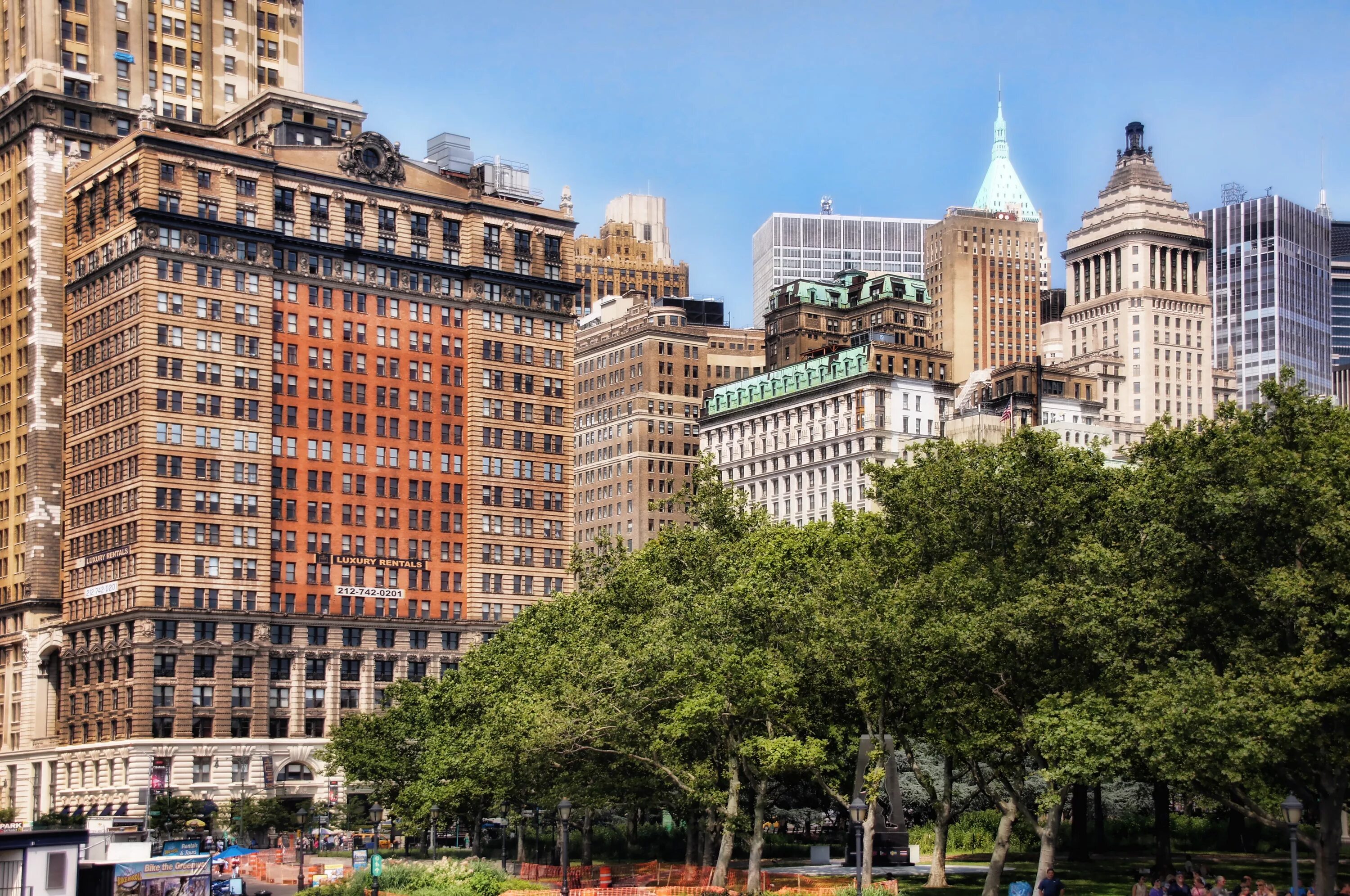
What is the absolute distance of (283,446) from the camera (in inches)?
5940

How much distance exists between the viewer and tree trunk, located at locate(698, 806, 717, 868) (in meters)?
79.6

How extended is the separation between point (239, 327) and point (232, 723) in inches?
1238

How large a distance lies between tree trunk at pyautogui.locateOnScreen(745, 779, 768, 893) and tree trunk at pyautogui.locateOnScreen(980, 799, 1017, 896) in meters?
9.11

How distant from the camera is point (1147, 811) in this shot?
105250 millimetres

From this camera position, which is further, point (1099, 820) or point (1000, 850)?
point (1099, 820)

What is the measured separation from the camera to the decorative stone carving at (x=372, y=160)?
156m

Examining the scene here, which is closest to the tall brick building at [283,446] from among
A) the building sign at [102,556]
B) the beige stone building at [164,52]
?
the building sign at [102,556]

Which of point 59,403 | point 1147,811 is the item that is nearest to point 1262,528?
point 1147,811

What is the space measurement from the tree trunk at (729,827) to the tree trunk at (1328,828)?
23.0 m

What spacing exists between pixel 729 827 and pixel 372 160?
95055mm

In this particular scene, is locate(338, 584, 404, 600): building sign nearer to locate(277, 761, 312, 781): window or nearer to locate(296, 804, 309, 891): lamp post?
locate(277, 761, 312, 781): window

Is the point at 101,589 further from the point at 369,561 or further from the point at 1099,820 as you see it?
the point at 1099,820

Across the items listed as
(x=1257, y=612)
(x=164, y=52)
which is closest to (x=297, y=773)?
(x=164, y=52)

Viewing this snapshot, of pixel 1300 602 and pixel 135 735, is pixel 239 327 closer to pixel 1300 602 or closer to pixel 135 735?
pixel 135 735
